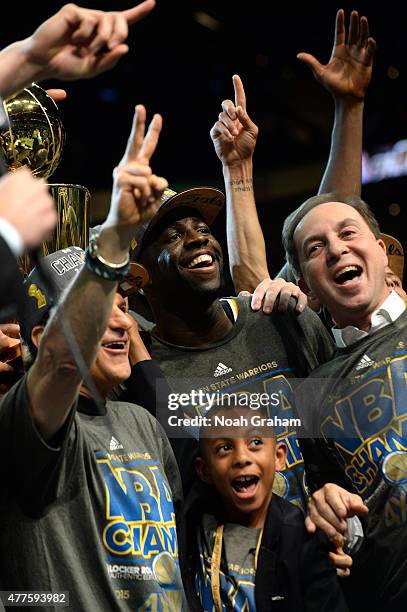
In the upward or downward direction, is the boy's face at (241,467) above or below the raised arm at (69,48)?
below

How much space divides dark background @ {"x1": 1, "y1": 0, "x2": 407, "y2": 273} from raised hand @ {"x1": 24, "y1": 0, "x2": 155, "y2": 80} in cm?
246

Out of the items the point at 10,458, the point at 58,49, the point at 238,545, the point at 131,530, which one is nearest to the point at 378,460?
the point at 238,545

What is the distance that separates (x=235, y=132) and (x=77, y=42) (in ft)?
3.66

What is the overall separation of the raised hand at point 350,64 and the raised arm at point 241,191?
0.24 metres

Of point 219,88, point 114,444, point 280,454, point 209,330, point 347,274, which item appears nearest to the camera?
point 114,444

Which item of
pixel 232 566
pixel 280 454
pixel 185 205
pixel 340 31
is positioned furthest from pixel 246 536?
pixel 340 31

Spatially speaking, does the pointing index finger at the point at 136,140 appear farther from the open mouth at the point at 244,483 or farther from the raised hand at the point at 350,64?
the raised hand at the point at 350,64

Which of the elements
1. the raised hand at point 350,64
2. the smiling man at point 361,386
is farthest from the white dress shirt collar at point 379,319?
the raised hand at point 350,64

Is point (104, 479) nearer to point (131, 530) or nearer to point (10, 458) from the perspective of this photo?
point (131, 530)

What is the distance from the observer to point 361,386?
2.02 m

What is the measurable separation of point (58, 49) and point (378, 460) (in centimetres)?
96

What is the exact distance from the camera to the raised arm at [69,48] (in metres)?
1.45

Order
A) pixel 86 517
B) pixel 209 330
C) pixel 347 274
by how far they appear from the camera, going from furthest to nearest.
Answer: pixel 209 330 → pixel 347 274 → pixel 86 517

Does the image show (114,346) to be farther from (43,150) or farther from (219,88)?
(219,88)
